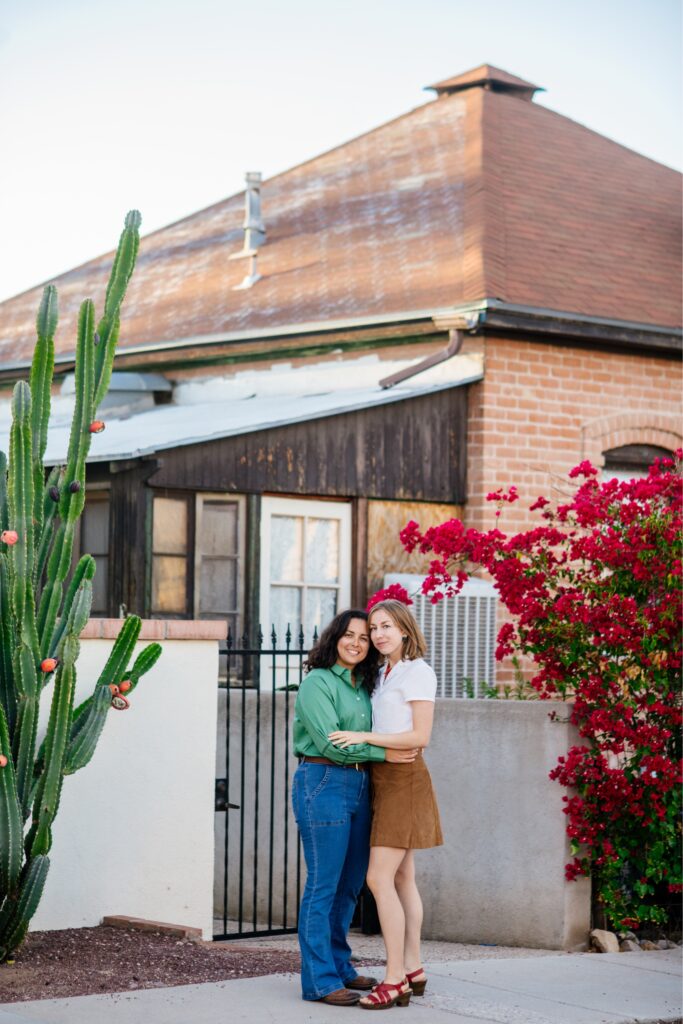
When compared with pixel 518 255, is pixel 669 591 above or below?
below

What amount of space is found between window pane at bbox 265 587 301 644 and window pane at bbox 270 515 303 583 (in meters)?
0.10

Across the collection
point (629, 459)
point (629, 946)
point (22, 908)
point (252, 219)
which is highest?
point (252, 219)

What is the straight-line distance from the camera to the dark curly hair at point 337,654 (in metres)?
6.70

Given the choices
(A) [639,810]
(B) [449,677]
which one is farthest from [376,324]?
(A) [639,810]

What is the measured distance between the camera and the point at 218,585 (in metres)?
12.8

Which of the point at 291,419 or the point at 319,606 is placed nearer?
the point at 291,419

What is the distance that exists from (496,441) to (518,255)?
2.07m

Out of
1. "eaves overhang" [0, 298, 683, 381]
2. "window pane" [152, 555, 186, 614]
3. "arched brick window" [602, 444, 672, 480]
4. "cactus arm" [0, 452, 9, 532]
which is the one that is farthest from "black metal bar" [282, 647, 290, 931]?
"arched brick window" [602, 444, 672, 480]

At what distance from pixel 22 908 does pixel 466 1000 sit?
6.90 feet

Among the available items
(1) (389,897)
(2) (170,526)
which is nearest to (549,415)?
(2) (170,526)

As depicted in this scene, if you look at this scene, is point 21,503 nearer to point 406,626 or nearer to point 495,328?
point 406,626

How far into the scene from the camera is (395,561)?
1360 cm

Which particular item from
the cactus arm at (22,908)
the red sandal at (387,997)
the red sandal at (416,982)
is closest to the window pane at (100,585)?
the cactus arm at (22,908)

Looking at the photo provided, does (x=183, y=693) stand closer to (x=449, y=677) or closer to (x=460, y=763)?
(x=460, y=763)
